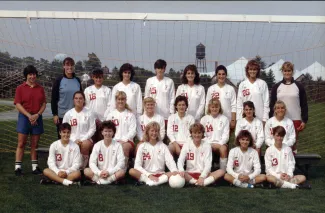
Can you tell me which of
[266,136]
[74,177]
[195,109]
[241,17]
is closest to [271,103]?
[266,136]

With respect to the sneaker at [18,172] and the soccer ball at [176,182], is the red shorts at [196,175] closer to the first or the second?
the soccer ball at [176,182]

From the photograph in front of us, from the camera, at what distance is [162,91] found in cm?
680

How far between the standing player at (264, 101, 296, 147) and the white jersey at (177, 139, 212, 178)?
85cm

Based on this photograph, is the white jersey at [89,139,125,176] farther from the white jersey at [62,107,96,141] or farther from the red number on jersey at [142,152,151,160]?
the white jersey at [62,107,96,141]

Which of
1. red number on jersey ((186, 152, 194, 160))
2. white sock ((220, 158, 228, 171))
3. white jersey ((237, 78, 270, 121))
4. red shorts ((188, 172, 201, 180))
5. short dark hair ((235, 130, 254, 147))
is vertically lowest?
red shorts ((188, 172, 201, 180))

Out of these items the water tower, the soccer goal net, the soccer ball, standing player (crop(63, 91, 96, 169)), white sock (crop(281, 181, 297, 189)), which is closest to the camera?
the soccer ball

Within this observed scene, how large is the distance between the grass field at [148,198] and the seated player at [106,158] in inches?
9.0

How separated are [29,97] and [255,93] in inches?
122

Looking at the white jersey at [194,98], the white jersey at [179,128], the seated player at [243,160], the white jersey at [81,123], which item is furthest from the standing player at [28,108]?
the seated player at [243,160]

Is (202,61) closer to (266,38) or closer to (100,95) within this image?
(266,38)

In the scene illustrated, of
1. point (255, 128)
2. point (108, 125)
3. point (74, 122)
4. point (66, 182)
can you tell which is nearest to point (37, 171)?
point (74, 122)

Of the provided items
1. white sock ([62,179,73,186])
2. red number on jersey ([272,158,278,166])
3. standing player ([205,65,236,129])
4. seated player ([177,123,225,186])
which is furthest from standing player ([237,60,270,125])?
white sock ([62,179,73,186])

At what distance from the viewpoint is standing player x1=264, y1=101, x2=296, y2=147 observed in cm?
637

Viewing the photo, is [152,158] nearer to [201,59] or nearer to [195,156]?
[195,156]
